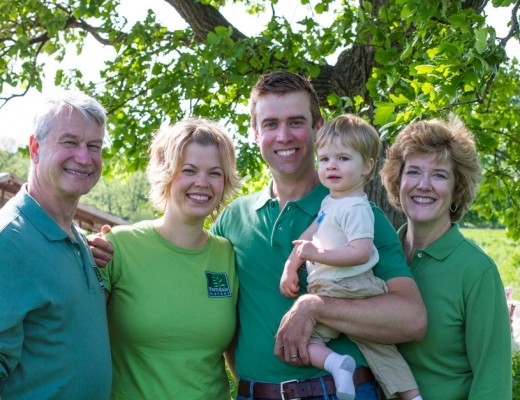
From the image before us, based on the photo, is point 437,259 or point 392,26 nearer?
point 437,259

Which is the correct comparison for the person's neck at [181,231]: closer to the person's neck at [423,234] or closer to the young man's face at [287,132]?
the young man's face at [287,132]

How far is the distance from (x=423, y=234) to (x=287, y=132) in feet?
2.67

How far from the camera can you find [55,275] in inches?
123

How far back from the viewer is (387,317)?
3596mm

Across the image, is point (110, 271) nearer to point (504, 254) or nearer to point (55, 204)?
point (55, 204)

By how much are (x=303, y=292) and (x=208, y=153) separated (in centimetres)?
79

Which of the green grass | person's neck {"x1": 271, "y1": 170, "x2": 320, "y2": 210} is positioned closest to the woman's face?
person's neck {"x1": 271, "y1": 170, "x2": 320, "y2": 210}

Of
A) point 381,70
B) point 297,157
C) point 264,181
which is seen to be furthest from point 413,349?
point 264,181

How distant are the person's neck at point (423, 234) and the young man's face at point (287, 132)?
24.3 inches

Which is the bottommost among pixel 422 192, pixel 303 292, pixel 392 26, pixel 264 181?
pixel 303 292

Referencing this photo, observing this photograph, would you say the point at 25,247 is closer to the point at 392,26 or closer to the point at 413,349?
the point at 413,349

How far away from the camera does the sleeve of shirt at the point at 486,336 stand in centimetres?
358

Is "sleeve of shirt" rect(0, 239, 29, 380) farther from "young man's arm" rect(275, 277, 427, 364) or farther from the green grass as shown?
the green grass

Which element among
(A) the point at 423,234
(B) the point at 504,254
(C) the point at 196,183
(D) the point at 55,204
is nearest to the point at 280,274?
(C) the point at 196,183
